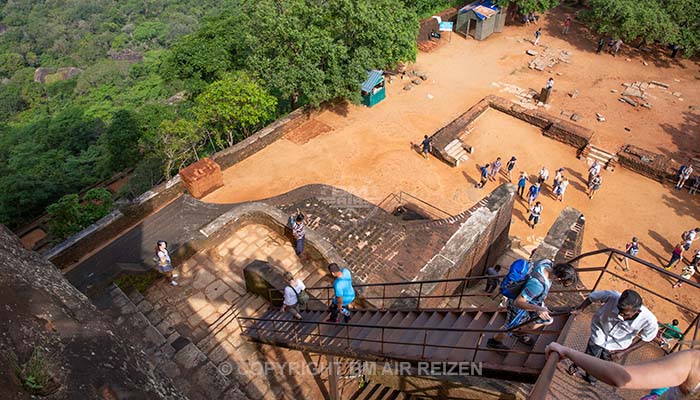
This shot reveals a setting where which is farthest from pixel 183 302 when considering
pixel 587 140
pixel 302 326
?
pixel 587 140

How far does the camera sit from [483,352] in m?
5.05

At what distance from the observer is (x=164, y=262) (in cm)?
850

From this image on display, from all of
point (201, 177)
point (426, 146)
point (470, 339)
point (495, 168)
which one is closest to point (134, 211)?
point (201, 177)

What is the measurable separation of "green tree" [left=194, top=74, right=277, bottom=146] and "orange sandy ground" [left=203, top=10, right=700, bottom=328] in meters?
1.67

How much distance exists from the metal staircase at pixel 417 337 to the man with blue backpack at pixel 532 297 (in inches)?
4.2

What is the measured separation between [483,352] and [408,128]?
14.4m

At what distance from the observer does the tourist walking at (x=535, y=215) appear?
46.0 feet

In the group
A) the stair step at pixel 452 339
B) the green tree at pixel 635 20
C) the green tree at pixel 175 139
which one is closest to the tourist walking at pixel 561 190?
the stair step at pixel 452 339

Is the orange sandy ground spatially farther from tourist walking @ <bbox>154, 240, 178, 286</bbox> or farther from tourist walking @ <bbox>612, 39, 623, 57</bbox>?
tourist walking @ <bbox>154, 240, 178, 286</bbox>

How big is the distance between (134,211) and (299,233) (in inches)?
273

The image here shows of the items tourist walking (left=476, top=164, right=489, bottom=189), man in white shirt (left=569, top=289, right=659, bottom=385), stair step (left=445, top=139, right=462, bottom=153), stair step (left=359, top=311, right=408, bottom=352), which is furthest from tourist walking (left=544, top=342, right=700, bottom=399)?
stair step (left=445, top=139, right=462, bottom=153)

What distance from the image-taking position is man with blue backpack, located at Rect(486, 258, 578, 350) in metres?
4.40

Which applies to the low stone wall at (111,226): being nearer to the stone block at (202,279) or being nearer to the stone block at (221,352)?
the stone block at (202,279)

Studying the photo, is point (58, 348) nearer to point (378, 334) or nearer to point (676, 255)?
point (378, 334)
